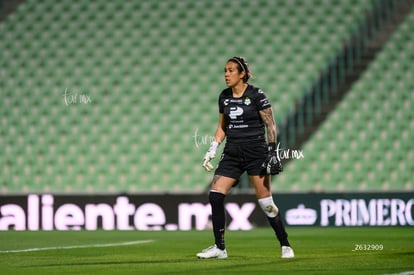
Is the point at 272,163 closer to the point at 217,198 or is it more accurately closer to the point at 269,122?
the point at 269,122

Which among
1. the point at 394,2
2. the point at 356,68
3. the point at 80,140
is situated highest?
the point at 394,2

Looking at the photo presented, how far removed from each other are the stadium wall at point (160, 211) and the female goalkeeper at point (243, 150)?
23.7 ft

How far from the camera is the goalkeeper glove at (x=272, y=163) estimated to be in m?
9.59

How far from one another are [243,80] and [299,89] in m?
11.0

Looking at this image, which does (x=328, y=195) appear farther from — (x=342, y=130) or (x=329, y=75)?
(x=329, y=75)

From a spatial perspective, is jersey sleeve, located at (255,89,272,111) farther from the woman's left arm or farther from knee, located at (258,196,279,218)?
knee, located at (258,196,279,218)

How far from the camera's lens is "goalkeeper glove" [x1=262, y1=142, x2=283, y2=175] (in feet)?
31.5

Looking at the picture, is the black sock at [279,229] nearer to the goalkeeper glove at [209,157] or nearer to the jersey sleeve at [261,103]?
the goalkeeper glove at [209,157]

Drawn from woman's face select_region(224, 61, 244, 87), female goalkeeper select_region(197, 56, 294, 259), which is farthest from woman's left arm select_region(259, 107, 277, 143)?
woman's face select_region(224, 61, 244, 87)

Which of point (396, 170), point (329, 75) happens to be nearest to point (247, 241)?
point (396, 170)

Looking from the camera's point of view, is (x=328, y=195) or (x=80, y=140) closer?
(x=328, y=195)

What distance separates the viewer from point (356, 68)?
21312 mm

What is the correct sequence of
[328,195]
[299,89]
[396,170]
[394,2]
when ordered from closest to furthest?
[328,195], [396,170], [299,89], [394,2]

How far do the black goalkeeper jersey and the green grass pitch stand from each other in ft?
4.01
